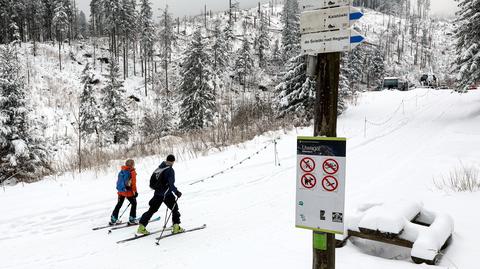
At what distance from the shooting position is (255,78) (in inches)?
2741

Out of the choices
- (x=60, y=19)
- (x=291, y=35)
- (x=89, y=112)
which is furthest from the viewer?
(x=60, y=19)

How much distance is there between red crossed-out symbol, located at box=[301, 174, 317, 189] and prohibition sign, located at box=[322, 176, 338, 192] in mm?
95

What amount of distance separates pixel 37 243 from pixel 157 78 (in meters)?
63.1

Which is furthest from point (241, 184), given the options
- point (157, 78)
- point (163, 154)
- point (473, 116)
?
point (157, 78)

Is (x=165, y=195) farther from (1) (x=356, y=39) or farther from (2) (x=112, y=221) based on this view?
(1) (x=356, y=39)

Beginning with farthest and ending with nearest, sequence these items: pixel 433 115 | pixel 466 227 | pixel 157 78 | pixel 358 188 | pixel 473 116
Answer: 1. pixel 157 78
2. pixel 433 115
3. pixel 473 116
4. pixel 358 188
5. pixel 466 227

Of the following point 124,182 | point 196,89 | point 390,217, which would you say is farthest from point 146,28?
point 390,217

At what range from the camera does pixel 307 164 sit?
3441 millimetres

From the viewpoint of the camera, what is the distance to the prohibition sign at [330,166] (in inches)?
130

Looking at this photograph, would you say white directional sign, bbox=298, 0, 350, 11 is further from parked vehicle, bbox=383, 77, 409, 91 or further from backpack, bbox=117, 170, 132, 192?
parked vehicle, bbox=383, 77, 409, 91

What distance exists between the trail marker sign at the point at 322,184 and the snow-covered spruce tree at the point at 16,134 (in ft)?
49.5

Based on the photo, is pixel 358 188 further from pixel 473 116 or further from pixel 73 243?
pixel 473 116

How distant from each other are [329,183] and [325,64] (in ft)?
3.86

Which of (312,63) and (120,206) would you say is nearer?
(312,63)
